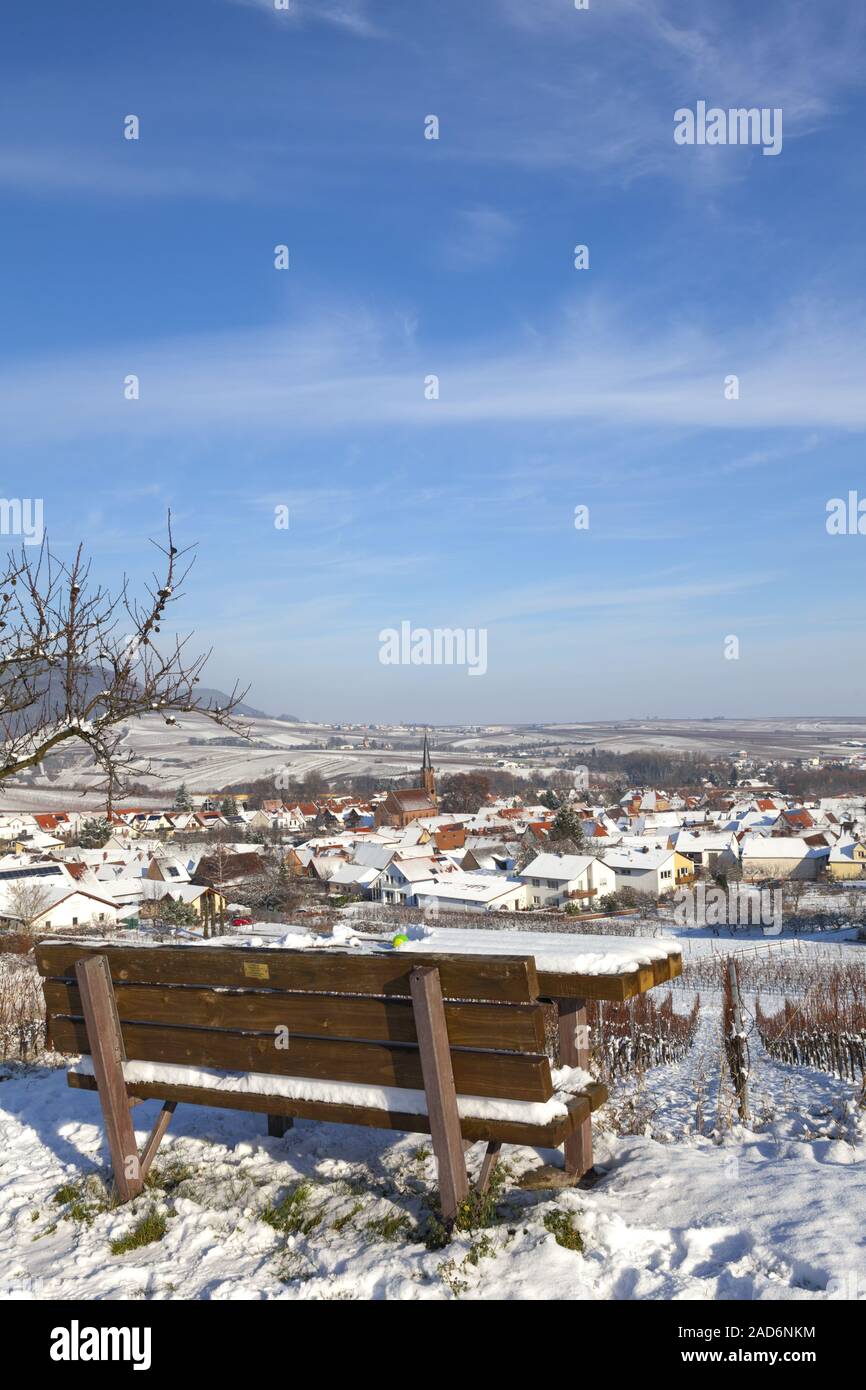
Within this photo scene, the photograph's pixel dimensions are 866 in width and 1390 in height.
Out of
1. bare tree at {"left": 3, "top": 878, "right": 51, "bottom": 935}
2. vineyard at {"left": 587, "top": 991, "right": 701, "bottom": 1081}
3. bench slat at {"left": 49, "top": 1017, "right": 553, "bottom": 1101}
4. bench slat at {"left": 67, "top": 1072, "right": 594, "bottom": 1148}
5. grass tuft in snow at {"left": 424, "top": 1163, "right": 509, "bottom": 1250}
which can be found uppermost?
bench slat at {"left": 49, "top": 1017, "right": 553, "bottom": 1101}

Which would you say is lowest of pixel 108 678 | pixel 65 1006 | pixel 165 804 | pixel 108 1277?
pixel 165 804

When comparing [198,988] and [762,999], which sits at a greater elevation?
[198,988]

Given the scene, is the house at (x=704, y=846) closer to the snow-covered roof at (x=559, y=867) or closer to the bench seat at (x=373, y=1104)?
the snow-covered roof at (x=559, y=867)

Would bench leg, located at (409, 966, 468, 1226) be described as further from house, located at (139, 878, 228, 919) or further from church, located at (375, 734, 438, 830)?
church, located at (375, 734, 438, 830)

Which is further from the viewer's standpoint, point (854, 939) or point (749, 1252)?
point (854, 939)

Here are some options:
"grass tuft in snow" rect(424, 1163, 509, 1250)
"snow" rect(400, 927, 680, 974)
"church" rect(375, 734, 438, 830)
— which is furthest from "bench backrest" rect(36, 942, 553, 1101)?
"church" rect(375, 734, 438, 830)
